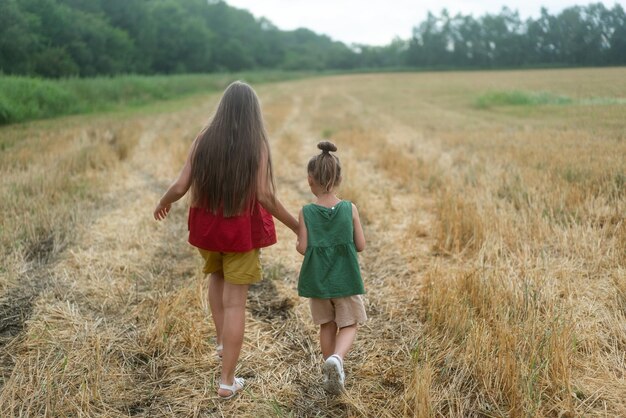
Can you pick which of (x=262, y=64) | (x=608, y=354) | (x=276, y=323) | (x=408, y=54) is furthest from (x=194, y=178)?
(x=262, y=64)

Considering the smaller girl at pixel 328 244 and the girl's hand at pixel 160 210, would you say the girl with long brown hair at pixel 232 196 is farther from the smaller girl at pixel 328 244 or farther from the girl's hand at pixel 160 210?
the smaller girl at pixel 328 244

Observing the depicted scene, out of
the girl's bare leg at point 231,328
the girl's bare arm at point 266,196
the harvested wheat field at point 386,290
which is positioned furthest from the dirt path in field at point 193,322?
the girl's bare arm at point 266,196

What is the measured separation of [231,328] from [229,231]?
611 mm

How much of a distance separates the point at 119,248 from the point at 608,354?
4.65 m

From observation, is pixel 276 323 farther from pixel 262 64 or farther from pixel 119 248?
pixel 262 64

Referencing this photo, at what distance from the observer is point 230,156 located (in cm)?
325

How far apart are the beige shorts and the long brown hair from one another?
0.78m

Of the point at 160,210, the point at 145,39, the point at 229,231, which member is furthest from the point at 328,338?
the point at 145,39

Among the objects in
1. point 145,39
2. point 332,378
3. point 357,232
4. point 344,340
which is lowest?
point 332,378

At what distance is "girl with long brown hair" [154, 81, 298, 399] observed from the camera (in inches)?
128

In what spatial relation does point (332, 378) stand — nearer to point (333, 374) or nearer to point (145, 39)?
point (333, 374)

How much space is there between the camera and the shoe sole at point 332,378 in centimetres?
306

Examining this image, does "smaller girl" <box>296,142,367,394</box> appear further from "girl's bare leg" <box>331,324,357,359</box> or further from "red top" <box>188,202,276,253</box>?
"red top" <box>188,202,276,253</box>

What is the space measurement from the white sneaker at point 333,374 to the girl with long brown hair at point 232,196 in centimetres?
59
